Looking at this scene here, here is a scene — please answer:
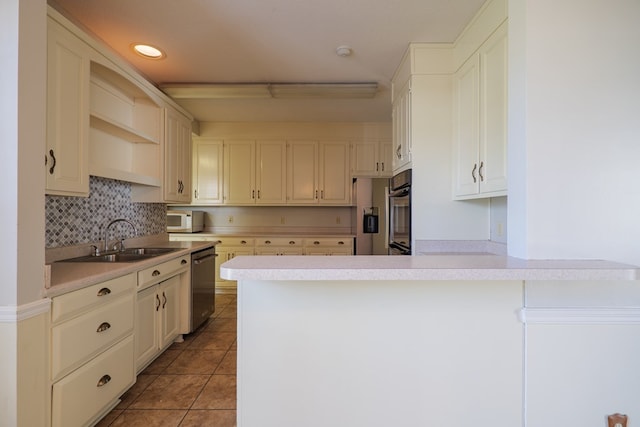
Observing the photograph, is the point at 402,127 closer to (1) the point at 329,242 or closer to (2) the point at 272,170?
(1) the point at 329,242

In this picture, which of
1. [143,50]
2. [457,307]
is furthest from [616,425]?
[143,50]

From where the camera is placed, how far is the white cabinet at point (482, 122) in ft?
5.70

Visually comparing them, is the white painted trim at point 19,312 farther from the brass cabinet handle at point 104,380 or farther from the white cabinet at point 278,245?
the white cabinet at point 278,245

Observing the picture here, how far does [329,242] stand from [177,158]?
2.22m

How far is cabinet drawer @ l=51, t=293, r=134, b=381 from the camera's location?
144cm

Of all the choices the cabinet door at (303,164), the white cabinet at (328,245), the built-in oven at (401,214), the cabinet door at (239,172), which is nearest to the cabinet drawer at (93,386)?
the built-in oven at (401,214)

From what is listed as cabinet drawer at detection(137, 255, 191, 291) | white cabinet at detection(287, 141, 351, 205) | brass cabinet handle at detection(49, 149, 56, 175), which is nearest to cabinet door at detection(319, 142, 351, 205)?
white cabinet at detection(287, 141, 351, 205)

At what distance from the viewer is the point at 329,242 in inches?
169

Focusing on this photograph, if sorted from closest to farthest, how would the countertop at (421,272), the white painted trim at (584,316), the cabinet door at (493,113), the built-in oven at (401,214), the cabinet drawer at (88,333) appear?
the countertop at (421,272), the white painted trim at (584,316), the cabinet drawer at (88,333), the cabinet door at (493,113), the built-in oven at (401,214)

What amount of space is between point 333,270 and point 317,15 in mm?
1853

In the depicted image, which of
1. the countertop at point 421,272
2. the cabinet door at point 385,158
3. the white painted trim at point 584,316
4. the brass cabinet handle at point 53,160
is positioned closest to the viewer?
the countertop at point 421,272

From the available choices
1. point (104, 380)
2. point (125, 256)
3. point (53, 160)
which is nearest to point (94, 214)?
point (125, 256)

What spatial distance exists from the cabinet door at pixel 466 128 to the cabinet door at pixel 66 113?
8.19ft

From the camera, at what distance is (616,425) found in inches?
48.4
